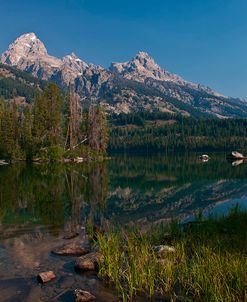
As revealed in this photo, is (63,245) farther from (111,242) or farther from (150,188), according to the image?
(150,188)

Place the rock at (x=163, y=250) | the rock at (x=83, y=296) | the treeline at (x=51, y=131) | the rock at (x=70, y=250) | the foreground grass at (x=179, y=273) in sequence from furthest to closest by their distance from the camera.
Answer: the treeline at (x=51, y=131)
the rock at (x=70, y=250)
the rock at (x=163, y=250)
the rock at (x=83, y=296)
the foreground grass at (x=179, y=273)

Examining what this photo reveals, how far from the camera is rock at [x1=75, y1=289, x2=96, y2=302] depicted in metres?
14.5

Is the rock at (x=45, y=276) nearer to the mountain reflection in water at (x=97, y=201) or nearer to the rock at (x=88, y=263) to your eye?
the rock at (x=88, y=263)

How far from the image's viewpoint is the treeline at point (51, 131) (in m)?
132

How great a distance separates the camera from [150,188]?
64062 millimetres

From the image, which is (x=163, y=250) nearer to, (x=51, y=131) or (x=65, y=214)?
(x=65, y=214)

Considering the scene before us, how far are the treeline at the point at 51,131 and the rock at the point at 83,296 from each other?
4468 inches

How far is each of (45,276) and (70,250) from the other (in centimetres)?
476

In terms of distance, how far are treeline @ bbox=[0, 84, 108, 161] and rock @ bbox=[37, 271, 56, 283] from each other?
363ft

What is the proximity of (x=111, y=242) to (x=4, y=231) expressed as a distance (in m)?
13.1

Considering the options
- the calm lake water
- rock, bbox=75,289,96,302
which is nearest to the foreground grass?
the calm lake water

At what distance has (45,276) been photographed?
16844 millimetres

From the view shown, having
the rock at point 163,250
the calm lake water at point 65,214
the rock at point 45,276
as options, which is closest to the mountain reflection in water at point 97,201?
the calm lake water at point 65,214

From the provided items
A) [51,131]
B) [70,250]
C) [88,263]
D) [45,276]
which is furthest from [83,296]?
[51,131]
